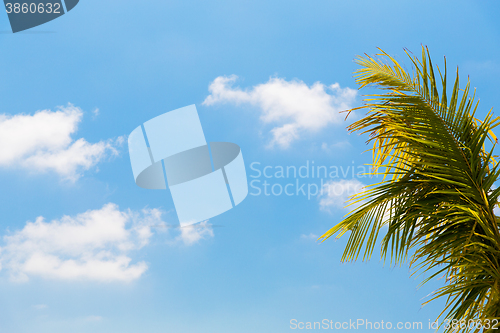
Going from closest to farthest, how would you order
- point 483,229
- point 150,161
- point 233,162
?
1. point 483,229
2. point 150,161
3. point 233,162

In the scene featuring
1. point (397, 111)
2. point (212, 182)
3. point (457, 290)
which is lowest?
point (457, 290)

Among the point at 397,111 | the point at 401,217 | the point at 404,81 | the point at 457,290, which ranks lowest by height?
the point at 457,290

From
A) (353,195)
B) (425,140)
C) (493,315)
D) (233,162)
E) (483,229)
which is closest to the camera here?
(493,315)

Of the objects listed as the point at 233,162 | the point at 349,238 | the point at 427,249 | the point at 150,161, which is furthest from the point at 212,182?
the point at 427,249

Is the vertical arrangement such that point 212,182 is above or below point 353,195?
above

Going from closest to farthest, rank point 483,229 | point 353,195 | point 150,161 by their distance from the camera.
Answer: point 483,229, point 353,195, point 150,161

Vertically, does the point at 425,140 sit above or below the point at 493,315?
above

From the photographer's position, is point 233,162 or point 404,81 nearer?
point 404,81

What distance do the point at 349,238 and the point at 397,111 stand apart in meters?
1.56

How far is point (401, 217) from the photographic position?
14.5ft

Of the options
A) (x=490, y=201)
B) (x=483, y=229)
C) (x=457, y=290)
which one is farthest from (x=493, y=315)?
(x=490, y=201)

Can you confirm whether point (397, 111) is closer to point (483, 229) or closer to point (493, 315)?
point (483, 229)

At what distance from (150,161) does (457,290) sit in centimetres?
868

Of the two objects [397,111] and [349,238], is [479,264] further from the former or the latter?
[397,111]
